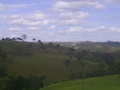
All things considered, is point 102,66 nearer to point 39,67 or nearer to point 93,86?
point 39,67

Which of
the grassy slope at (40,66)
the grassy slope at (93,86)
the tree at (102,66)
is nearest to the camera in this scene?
the grassy slope at (93,86)

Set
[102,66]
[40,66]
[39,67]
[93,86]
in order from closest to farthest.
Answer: [93,86] → [102,66] → [39,67] → [40,66]

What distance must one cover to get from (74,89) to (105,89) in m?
8.75

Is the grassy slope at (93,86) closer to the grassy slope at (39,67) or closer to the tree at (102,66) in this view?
the tree at (102,66)

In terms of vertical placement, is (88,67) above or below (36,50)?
below

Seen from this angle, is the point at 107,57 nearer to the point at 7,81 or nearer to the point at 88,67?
the point at 88,67

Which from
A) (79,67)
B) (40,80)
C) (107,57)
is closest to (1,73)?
(40,80)

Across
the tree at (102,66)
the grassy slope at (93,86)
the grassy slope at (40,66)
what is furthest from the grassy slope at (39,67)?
the grassy slope at (93,86)

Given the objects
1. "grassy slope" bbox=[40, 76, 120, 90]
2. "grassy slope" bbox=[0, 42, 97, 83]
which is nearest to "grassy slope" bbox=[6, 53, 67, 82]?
"grassy slope" bbox=[0, 42, 97, 83]

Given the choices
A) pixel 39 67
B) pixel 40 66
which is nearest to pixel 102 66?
pixel 39 67

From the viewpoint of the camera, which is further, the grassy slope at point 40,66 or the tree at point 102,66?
the grassy slope at point 40,66

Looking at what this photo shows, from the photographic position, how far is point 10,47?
144125 millimetres

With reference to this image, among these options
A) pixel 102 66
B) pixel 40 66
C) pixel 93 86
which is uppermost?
pixel 102 66

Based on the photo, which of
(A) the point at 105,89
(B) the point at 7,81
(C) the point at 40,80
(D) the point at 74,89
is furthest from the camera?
(C) the point at 40,80
